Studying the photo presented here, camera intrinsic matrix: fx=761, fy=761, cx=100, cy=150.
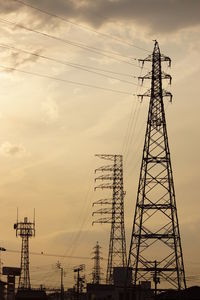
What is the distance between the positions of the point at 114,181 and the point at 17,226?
47.1 m

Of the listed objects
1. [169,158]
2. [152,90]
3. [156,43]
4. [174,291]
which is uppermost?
[156,43]

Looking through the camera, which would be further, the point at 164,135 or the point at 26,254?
the point at 26,254

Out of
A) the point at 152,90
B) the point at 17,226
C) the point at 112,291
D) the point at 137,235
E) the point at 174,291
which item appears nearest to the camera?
the point at 137,235

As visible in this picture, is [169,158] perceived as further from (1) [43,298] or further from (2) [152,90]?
(1) [43,298]

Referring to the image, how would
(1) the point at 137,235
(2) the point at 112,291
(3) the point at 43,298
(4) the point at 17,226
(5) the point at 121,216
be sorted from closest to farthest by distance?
1. (1) the point at 137,235
2. (5) the point at 121,216
3. (3) the point at 43,298
4. (2) the point at 112,291
5. (4) the point at 17,226

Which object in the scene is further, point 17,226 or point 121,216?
point 17,226

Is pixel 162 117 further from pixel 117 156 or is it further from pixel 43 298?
pixel 43 298

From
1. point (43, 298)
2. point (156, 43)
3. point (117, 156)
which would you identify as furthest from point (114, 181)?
point (156, 43)

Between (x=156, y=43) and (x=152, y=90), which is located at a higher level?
(x=156, y=43)

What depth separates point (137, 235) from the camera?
253 ft

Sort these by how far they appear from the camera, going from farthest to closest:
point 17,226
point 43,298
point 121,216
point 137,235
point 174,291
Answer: point 17,226, point 43,298, point 121,216, point 174,291, point 137,235

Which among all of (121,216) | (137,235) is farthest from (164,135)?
(121,216)

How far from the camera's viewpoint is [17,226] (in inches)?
6471

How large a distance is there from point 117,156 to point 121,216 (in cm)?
1075
